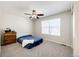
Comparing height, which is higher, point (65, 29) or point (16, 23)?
point (16, 23)

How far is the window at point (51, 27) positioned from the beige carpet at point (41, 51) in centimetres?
23

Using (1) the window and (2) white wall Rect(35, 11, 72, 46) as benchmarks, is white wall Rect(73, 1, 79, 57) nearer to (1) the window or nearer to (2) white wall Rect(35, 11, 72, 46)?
(2) white wall Rect(35, 11, 72, 46)

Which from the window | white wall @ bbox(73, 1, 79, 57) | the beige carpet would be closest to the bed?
the beige carpet

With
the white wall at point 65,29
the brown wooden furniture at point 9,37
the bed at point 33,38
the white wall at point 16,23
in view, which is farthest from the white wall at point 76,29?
the brown wooden furniture at point 9,37

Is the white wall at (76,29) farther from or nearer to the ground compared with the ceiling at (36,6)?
nearer to the ground

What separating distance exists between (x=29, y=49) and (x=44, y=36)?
44 cm

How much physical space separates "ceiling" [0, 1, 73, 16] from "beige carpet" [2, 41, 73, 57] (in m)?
0.70

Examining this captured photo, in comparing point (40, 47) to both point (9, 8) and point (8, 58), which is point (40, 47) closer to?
point (8, 58)

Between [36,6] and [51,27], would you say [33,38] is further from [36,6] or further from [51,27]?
[36,6]

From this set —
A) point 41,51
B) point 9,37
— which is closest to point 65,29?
point 41,51

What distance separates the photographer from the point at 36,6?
1.70 metres

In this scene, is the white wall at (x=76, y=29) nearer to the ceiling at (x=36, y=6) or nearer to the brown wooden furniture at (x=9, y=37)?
the ceiling at (x=36, y=6)

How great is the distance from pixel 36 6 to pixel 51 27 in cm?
54

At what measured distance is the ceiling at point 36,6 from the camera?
164cm
